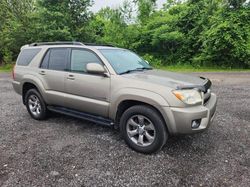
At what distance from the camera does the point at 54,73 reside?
16.0 ft

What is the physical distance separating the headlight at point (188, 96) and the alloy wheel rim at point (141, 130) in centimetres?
61

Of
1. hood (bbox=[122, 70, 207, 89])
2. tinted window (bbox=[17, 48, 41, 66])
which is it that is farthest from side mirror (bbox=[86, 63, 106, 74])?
tinted window (bbox=[17, 48, 41, 66])

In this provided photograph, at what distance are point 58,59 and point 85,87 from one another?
111 centimetres

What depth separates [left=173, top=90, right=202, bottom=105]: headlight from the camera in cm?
342

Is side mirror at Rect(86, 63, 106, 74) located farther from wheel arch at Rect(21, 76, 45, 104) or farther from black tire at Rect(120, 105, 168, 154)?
wheel arch at Rect(21, 76, 45, 104)

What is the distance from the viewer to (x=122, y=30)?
1908 centimetres

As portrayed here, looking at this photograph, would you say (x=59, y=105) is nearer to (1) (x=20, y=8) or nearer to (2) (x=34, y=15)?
(2) (x=34, y=15)

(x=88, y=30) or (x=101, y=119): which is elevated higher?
(x=88, y=30)

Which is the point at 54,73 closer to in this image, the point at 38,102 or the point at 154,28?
the point at 38,102

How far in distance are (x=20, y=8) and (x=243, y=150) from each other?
20943 millimetres

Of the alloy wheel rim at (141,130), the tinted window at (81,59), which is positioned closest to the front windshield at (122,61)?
the tinted window at (81,59)

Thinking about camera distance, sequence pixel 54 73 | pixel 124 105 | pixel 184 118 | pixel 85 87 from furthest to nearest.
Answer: pixel 54 73 < pixel 85 87 < pixel 124 105 < pixel 184 118

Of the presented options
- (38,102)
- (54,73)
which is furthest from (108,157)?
(38,102)

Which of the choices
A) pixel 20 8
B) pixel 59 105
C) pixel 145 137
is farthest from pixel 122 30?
pixel 145 137
